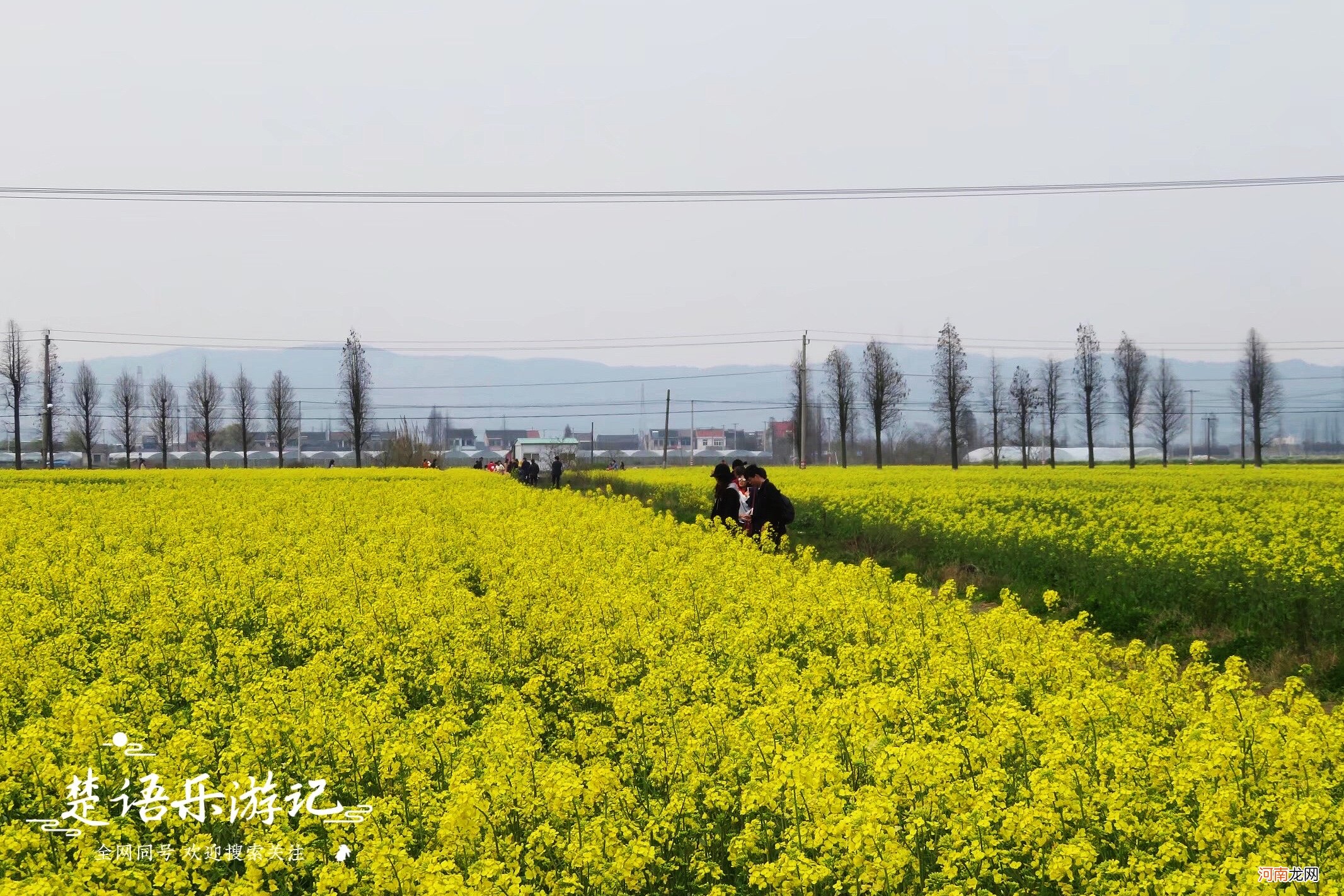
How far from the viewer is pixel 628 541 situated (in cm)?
1612

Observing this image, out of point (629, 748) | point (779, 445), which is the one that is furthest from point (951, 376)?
point (779, 445)

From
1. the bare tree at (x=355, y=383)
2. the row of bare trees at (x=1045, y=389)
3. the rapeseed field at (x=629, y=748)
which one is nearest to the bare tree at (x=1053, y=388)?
the row of bare trees at (x=1045, y=389)

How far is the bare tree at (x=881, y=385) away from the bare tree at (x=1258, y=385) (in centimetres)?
2657

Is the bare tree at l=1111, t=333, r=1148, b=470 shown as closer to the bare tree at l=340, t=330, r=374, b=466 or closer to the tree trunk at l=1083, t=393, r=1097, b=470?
the tree trunk at l=1083, t=393, r=1097, b=470

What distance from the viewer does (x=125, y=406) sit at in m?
107

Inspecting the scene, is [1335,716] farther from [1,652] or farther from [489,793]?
[1,652]

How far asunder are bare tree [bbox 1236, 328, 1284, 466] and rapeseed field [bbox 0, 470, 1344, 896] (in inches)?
3341

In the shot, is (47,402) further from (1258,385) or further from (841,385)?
(1258,385)

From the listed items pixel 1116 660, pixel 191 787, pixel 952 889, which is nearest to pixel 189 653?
pixel 191 787

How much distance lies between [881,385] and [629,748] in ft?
276

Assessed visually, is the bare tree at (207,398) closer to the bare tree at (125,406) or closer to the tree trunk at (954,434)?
the bare tree at (125,406)

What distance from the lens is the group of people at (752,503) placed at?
16891mm

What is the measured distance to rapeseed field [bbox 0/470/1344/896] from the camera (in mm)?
4879

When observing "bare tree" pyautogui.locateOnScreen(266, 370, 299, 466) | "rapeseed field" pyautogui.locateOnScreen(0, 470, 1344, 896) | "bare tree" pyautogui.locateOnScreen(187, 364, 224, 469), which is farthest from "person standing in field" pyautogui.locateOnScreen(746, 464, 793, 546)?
"bare tree" pyautogui.locateOnScreen(187, 364, 224, 469)
